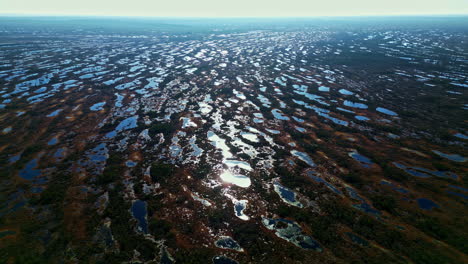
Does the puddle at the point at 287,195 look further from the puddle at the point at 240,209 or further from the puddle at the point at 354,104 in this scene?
the puddle at the point at 354,104

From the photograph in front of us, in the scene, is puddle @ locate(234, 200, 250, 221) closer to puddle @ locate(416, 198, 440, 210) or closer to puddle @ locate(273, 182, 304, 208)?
puddle @ locate(273, 182, 304, 208)

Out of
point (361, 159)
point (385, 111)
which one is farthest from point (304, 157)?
point (385, 111)

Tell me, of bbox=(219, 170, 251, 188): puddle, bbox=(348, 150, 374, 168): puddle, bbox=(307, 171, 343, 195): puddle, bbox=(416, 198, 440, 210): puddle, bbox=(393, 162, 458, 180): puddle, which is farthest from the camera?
bbox=(348, 150, 374, 168): puddle

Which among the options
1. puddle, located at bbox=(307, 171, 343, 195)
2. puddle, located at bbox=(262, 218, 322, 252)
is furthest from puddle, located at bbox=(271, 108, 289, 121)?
puddle, located at bbox=(262, 218, 322, 252)

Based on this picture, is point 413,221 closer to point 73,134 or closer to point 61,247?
point 61,247

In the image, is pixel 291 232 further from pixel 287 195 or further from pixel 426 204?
pixel 426 204

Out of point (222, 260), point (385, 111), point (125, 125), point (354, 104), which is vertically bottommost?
point (222, 260)

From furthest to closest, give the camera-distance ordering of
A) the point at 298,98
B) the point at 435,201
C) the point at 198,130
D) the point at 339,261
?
1. the point at 298,98
2. the point at 198,130
3. the point at 435,201
4. the point at 339,261

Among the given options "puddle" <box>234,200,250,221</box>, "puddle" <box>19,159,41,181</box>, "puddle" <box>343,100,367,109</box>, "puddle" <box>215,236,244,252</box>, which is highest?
"puddle" <box>343,100,367,109</box>

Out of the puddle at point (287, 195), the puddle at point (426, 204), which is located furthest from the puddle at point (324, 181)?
the puddle at point (426, 204)

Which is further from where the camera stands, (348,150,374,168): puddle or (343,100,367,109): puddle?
(343,100,367,109): puddle

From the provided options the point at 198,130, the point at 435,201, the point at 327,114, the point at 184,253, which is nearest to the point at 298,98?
the point at 327,114
